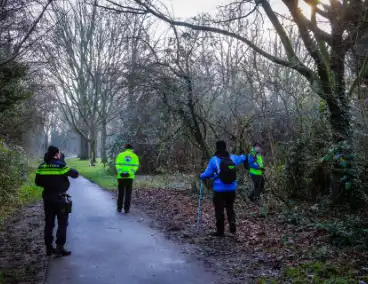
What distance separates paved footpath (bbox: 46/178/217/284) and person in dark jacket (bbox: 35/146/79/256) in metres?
0.36

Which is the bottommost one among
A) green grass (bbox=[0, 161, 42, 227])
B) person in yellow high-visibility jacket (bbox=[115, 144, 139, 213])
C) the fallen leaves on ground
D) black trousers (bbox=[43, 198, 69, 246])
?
green grass (bbox=[0, 161, 42, 227])

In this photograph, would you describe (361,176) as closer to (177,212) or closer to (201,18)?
(177,212)

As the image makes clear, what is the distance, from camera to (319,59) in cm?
947

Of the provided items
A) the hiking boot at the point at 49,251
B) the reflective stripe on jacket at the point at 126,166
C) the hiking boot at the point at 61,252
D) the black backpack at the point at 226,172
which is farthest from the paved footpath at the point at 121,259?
the black backpack at the point at 226,172

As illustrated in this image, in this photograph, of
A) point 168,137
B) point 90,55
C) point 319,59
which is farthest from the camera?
point 90,55

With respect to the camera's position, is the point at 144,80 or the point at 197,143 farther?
the point at 197,143

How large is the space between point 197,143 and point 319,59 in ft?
23.3

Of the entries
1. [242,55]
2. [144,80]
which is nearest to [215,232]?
[242,55]

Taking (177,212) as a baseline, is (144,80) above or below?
above

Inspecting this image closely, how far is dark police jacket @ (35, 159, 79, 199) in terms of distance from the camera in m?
7.18

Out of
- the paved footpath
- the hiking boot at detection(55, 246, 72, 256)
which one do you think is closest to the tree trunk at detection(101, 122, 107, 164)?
the paved footpath

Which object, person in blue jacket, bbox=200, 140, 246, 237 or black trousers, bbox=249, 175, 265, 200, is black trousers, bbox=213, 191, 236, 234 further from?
black trousers, bbox=249, 175, 265, 200

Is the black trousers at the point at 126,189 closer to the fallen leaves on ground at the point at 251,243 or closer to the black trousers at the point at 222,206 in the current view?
the fallen leaves on ground at the point at 251,243

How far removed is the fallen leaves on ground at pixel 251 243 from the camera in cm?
642
